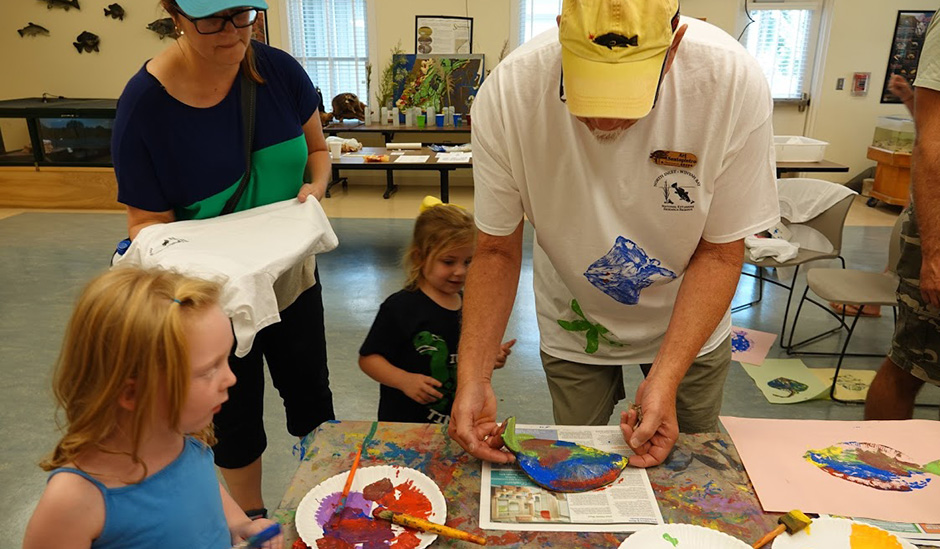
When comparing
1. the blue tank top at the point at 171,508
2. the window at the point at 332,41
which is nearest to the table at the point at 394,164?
the window at the point at 332,41

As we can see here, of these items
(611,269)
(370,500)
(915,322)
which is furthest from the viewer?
(915,322)

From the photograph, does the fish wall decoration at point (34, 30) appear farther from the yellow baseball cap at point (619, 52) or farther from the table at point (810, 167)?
the yellow baseball cap at point (619, 52)

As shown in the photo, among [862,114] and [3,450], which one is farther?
[862,114]

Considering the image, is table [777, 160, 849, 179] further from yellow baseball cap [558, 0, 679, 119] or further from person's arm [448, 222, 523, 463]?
yellow baseball cap [558, 0, 679, 119]

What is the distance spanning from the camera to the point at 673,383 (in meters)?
1.18

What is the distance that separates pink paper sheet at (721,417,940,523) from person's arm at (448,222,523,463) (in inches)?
17.4

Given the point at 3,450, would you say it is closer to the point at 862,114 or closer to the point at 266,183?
the point at 266,183

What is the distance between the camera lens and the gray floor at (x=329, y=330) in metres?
2.40

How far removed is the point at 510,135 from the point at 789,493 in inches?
31.0

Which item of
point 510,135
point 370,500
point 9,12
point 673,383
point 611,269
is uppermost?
point 9,12

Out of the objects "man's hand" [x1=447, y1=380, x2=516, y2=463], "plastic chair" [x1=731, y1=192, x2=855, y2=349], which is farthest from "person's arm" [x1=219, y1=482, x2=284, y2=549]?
"plastic chair" [x1=731, y1=192, x2=855, y2=349]

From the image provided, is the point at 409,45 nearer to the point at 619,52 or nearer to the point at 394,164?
the point at 394,164

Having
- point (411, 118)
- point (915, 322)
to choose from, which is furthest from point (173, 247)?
point (411, 118)

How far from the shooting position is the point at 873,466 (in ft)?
3.75
